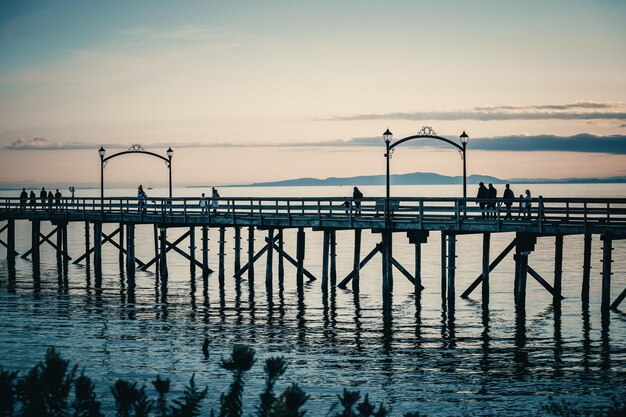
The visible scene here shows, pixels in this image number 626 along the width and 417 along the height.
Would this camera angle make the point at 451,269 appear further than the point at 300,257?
No

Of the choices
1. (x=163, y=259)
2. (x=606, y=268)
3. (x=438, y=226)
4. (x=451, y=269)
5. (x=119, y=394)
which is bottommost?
(x=163, y=259)

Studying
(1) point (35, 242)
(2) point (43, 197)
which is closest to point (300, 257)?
(1) point (35, 242)

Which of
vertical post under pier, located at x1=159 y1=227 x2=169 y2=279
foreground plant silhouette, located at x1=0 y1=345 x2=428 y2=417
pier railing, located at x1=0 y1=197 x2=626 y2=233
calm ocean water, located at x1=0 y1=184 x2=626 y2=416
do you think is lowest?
calm ocean water, located at x1=0 y1=184 x2=626 y2=416

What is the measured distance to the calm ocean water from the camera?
2075cm

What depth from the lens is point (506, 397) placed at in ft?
65.2

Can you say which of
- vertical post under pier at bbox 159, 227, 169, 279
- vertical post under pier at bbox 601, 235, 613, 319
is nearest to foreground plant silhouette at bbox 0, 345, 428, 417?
vertical post under pier at bbox 601, 235, 613, 319

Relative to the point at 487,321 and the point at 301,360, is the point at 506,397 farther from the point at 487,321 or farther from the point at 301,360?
the point at 487,321

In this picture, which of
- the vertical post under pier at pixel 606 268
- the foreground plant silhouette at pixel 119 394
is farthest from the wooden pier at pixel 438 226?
the foreground plant silhouette at pixel 119 394

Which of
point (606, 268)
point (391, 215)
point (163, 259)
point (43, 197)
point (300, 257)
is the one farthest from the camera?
point (43, 197)

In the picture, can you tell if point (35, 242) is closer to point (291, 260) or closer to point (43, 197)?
point (43, 197)

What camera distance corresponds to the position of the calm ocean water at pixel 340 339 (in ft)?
68.1

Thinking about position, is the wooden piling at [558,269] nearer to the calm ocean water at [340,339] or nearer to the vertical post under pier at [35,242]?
the calm ocean water at [340,339]

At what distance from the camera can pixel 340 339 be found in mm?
27328

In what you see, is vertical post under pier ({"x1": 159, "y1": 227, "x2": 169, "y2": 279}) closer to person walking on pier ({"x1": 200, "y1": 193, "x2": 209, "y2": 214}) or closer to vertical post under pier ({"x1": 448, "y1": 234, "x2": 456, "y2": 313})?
person walking on pier ({"x1": 200, "y1": 193, "x2": 209, "y2": 214})
